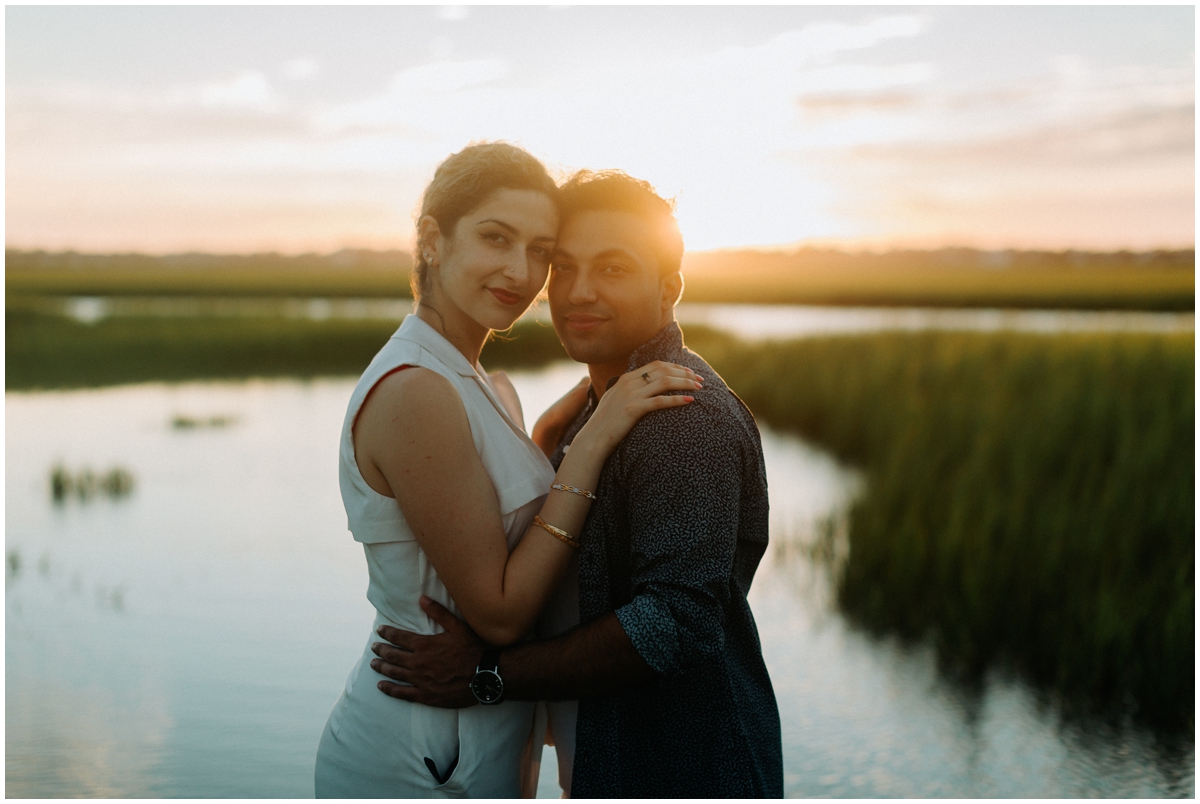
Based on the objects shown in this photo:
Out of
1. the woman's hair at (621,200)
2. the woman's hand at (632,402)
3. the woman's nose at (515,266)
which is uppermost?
the woman's hair at (621,200)

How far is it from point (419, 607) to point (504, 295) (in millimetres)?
830

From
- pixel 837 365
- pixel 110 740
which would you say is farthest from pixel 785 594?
pixel 837 365

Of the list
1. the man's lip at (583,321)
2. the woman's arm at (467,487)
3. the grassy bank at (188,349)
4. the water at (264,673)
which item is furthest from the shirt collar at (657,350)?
the grassy bank at (188,349)

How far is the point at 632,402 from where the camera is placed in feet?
7.35

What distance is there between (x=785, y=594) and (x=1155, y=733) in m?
3.08

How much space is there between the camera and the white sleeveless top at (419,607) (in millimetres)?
2330

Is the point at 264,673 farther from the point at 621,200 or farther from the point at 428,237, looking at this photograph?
the point at 621,200

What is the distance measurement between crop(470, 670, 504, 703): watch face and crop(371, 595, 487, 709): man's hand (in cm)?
2

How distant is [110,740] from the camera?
6105 millimetres

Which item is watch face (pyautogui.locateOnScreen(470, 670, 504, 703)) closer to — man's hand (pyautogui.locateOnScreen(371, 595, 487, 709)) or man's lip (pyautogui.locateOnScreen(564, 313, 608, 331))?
man's hand (pyautogui.locateOnScreen(371, 595, 487, 709))

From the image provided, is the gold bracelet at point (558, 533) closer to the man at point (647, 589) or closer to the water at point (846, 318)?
the man at point (647, 589)

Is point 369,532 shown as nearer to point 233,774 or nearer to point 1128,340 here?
point 233,774

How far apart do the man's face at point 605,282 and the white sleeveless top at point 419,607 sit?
304mm

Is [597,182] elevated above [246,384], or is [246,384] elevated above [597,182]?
[597,182]
